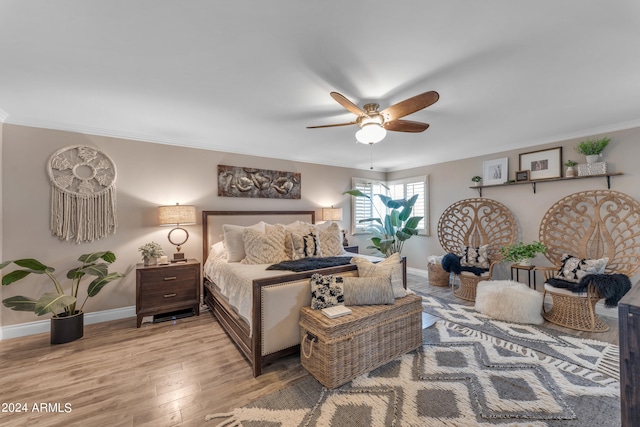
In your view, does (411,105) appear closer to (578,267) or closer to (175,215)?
(578,267)

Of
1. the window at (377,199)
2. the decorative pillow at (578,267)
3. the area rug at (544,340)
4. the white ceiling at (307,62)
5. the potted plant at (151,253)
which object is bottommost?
the area rug at (544,340)

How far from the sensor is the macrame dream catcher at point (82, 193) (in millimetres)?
3020

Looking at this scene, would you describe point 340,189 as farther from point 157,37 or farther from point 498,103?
point 157,37

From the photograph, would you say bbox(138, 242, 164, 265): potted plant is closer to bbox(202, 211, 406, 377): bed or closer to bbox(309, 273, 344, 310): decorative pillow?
bbox(202, 211, 406, 377): bed

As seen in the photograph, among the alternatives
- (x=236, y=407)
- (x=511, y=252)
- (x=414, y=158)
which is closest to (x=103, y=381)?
(x=236, y=407)

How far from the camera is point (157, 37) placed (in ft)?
5.28

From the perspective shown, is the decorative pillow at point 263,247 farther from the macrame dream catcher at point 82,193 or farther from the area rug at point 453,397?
the macrame dream catcher at point 82,193

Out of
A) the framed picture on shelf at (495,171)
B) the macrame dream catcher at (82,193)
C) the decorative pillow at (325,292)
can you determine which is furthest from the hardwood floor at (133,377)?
the framed picture on shelf at (495,171)

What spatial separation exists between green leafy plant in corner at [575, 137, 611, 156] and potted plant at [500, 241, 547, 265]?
1317mm

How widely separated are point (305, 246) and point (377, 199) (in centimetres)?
316

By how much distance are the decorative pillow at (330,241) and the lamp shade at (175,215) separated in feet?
5.87

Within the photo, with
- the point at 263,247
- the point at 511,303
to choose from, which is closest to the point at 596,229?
the point at 511,303

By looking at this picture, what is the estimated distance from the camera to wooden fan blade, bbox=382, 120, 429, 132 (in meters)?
2.45

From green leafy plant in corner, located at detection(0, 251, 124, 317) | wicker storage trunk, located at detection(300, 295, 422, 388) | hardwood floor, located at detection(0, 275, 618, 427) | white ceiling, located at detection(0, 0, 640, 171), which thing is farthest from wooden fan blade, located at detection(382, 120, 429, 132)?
green leafy plant in corner, located at detection(0, 251, 124, 317)
